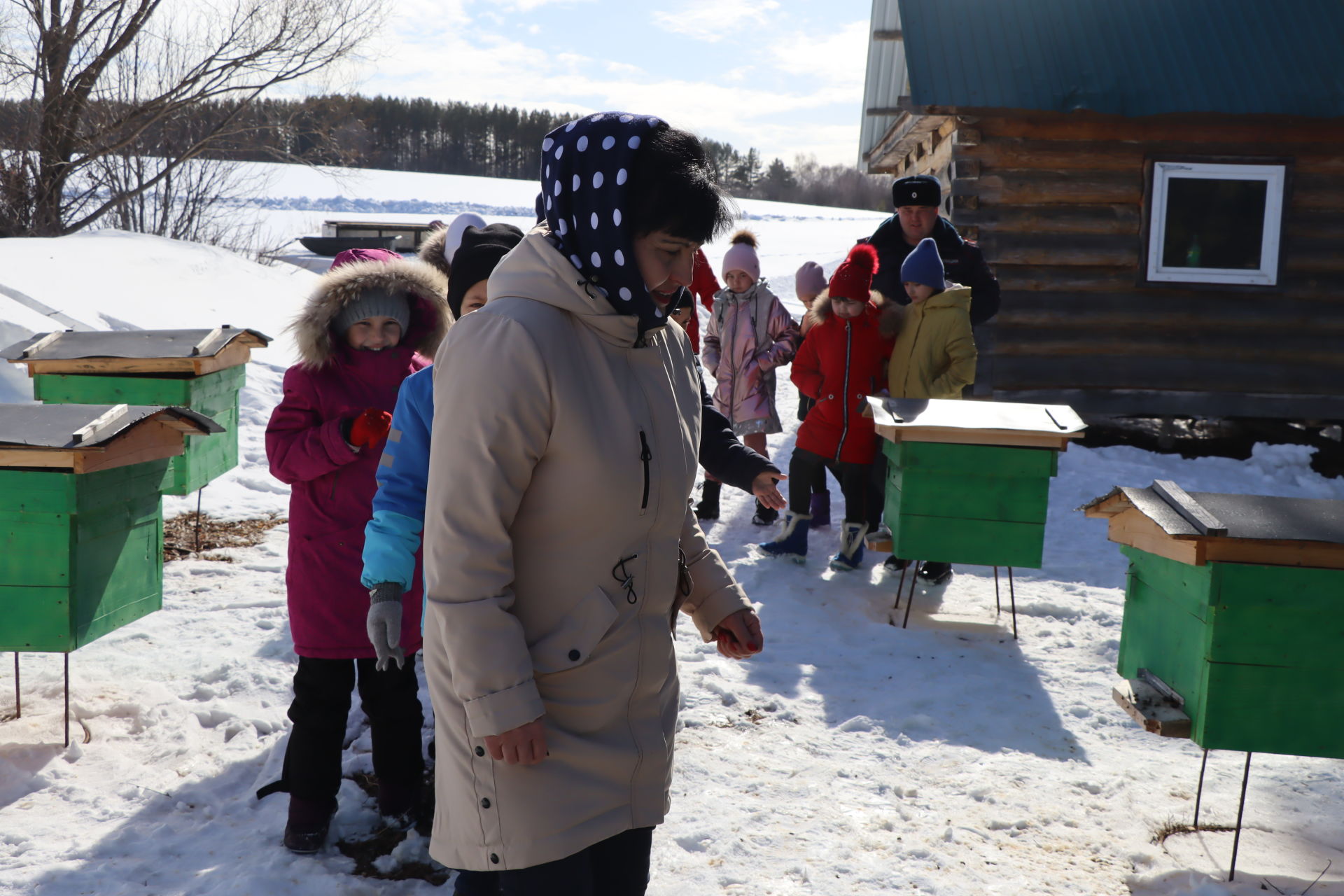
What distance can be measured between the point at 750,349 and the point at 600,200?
16.1 ft

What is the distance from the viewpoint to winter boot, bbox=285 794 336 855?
277 cm

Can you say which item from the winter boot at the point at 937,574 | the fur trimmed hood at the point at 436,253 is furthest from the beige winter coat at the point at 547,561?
the winter boot at the point at 937,574

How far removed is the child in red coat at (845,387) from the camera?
17.9ft

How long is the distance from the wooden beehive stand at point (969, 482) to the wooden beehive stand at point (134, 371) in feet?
11.7

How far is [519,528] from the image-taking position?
1626mm

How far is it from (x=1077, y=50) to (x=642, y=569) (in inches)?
326

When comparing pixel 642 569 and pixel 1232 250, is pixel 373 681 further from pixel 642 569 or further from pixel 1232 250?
pixel 1232 250

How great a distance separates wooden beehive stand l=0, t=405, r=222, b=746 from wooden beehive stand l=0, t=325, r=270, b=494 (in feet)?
5.85

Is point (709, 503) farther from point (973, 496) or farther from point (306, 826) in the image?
point (306, 826)

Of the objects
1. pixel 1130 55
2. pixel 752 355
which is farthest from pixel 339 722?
pixel 1130 55

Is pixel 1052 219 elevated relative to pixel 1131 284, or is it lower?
elevated

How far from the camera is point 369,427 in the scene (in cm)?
264

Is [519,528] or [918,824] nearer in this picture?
[519,528]

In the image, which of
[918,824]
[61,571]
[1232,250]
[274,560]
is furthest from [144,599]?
[1232,250]
